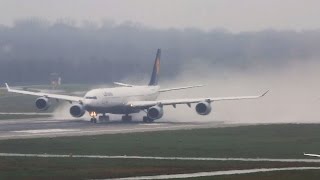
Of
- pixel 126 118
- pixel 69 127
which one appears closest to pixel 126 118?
pixel 126 118

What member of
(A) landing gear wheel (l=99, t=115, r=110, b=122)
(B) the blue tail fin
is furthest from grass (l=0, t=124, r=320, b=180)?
(B) the blue tail fin

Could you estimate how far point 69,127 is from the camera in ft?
376

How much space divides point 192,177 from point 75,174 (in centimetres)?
770

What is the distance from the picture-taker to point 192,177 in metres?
62.2

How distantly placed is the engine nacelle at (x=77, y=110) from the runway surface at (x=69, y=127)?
158cm

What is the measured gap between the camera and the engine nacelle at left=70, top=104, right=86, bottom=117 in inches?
5153

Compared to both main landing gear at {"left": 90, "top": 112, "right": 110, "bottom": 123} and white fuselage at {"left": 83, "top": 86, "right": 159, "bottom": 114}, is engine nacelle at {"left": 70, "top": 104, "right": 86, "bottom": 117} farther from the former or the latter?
main landing gear at {"left": 90, "top": 112, "right": 110, "bottom": 123}

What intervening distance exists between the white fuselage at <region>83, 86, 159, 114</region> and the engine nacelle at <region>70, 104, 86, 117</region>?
3.50 ft

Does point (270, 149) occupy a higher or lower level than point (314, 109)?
lower

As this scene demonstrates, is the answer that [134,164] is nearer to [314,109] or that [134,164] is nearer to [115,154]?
[115,154]

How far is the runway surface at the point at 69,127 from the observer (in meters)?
103

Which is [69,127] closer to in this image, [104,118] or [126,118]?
[104,118]

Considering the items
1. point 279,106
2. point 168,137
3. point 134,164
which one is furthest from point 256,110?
point 134,164

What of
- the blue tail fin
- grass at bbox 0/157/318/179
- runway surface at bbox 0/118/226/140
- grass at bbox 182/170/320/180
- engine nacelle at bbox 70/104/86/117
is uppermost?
the blue tail fin
